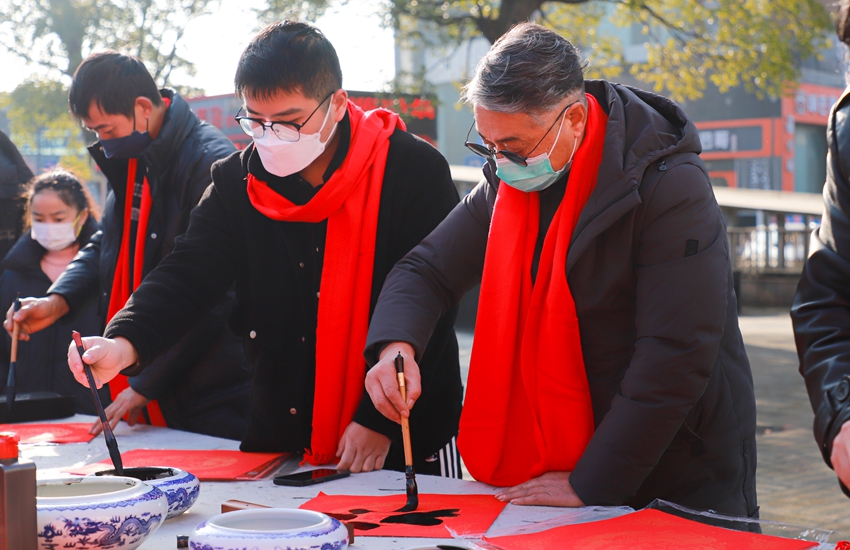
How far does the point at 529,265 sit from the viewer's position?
185 cm

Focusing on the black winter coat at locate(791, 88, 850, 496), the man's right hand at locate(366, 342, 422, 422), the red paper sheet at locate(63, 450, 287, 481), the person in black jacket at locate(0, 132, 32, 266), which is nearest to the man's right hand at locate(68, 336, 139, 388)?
the red paper sheet at locate(63, 450, 287, 481)

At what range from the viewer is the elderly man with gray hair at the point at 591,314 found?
1.62 metres

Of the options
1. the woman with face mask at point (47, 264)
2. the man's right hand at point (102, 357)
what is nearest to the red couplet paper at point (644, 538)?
the man's right hand at point (102, 357)

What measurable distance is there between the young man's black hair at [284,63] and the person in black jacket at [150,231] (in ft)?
2.15

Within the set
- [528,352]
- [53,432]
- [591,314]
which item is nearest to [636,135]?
[591,314]

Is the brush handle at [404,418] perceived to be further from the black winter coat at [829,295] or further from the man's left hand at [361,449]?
the black winter coat at [829,295]

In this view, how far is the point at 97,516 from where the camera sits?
1194mm

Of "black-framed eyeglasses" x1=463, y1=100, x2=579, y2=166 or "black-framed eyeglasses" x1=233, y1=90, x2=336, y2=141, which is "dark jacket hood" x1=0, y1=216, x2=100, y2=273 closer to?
"black-framed eyeglasses" x1=233, y1=90, x2=336, y2=141

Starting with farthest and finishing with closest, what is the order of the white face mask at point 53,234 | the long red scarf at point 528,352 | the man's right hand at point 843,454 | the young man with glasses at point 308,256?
the white face mask at point 53,234, the young man with glasses at point 308,256, the long red scarf at point 528,352, the man's right hand at point 843,454

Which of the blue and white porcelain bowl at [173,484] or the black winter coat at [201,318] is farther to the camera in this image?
the black winter coat at [201,318]

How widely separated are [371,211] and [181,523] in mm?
906

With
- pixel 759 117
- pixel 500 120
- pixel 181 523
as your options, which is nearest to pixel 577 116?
pixel 500 120

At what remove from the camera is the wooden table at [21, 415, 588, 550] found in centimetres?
146

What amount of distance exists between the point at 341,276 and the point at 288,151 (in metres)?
0.32
